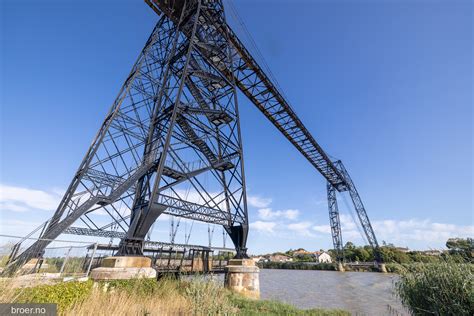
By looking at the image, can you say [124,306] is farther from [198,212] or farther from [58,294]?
[198,212]

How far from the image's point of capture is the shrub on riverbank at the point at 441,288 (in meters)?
3.88

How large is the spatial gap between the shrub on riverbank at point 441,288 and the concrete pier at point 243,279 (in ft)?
18.7

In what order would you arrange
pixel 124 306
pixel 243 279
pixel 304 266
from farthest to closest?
pixel 304 266 → pixel 243 279 → pixel 124 306

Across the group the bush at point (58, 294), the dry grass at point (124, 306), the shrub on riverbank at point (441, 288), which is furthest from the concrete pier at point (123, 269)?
the shrub on riverbank at point (441, 288)

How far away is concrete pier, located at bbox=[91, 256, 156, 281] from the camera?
595cm

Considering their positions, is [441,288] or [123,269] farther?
[123,269]

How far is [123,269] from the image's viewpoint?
6.23 metres

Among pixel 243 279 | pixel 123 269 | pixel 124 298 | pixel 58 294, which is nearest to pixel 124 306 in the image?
pixel 124 298

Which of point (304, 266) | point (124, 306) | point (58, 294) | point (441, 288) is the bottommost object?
point (304, 266)

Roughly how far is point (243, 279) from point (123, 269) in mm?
5279

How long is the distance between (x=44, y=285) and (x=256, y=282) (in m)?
7.86

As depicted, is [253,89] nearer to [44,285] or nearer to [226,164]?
[226,164]

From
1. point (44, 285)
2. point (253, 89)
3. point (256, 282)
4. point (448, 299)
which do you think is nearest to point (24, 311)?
point (44, 285)

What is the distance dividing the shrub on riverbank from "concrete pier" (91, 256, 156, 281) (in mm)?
7192
